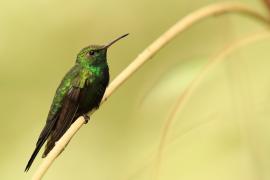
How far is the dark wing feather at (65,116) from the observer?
1577mm

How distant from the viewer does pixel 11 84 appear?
2457 mm

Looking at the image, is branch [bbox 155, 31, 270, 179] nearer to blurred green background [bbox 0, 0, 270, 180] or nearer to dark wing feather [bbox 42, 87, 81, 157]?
blurred green background [bbox 0, 0, 270, 180]

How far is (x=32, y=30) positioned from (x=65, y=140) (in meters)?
1.77

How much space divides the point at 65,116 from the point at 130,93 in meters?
0.59

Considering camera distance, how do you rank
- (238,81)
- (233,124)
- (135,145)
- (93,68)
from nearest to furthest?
(238,81)
(233,124)
(93,68)
(135,145)

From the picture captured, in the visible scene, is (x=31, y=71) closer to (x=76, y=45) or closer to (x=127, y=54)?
(x=76, y=45)

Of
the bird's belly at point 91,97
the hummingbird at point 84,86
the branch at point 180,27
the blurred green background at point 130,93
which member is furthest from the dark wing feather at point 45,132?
the branch at point 180,27

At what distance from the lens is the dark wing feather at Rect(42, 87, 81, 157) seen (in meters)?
1.58

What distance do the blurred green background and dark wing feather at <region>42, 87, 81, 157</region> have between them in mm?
217

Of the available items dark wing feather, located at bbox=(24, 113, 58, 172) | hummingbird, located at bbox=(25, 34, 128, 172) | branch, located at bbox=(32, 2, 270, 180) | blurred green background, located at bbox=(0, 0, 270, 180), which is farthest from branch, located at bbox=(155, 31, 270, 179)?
hummingbird, located at bbox=(25, 34, 128, 172)

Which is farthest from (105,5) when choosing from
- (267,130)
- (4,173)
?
(267,130)

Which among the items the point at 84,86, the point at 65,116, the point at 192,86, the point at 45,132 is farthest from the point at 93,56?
the point at 192,86

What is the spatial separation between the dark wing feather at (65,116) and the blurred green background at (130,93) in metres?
0.22

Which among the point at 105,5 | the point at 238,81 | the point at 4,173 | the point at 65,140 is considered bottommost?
the point at 4,173
